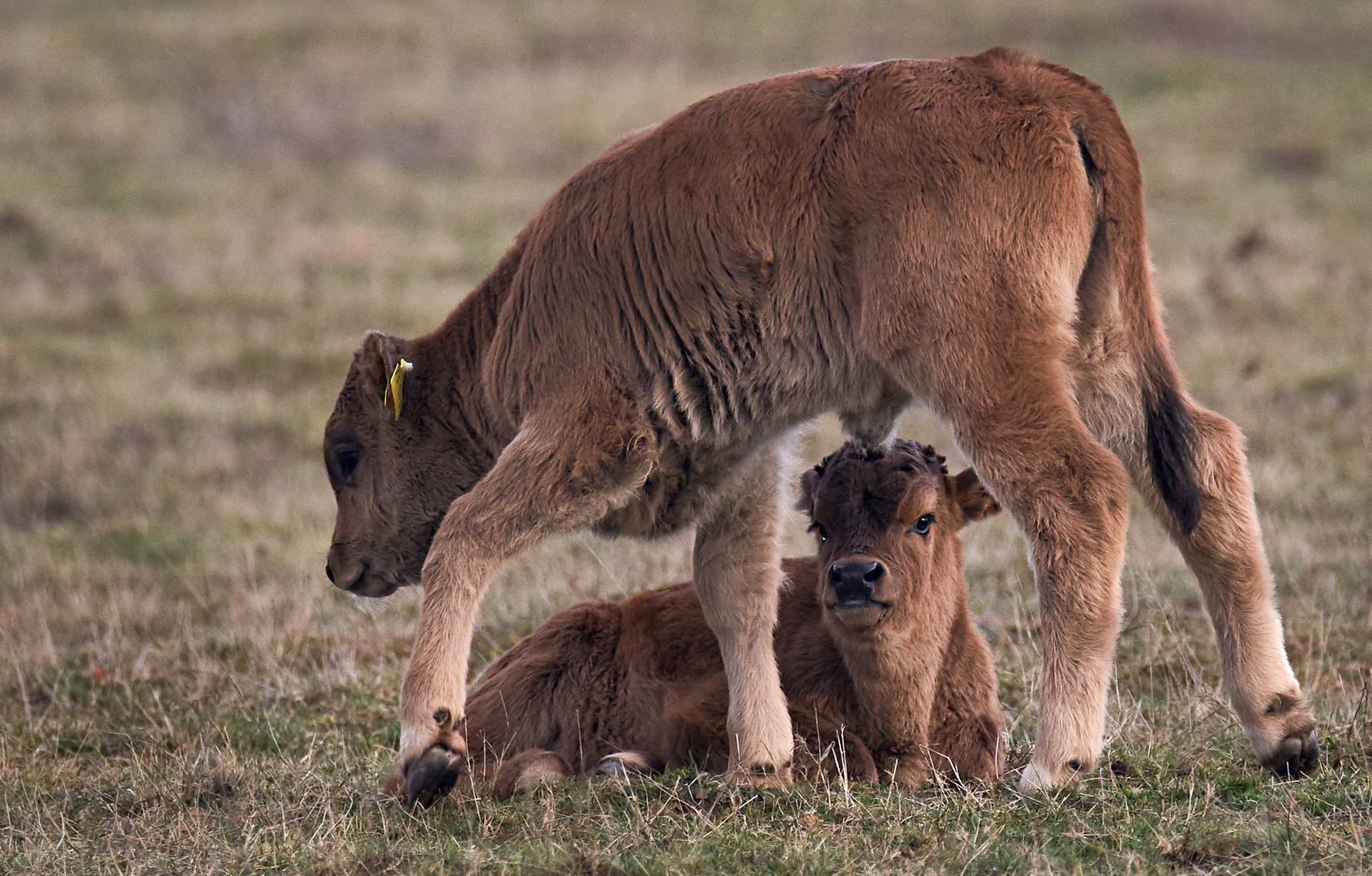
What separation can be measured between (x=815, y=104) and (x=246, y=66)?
89.9ft

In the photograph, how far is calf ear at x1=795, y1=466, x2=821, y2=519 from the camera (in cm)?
593

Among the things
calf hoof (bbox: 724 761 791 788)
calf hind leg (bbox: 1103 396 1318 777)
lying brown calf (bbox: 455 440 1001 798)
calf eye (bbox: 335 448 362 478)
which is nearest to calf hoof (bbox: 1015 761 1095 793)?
lying brown calf (bbox: 455 440 1001 798)

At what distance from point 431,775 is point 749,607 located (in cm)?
149

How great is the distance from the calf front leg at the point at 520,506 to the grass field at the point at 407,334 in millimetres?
583

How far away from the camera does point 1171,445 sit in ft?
17.5

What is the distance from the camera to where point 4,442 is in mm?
13773

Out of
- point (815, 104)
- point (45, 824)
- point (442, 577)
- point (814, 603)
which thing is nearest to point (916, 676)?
point (814, 603)

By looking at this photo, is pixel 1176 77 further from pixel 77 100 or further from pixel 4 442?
pixel 4 442

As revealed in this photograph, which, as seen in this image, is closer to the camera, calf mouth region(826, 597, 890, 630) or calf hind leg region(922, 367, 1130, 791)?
calf hind leg region(922, 367, 1130, 791)

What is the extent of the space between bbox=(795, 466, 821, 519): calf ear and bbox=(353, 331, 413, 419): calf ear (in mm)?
1720

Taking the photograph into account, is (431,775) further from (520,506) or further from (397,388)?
(397,388)

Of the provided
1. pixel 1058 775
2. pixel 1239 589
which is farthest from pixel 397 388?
pixel 1239 589

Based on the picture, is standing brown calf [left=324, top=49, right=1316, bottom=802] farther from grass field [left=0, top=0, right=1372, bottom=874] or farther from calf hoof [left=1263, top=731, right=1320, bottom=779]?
grass field [left=0, top=0, right=1372, bottom=874]

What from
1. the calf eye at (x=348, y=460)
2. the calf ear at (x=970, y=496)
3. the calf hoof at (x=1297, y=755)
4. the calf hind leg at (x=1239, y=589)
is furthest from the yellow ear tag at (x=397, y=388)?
the calf hoof at (x=1297, y=755)
